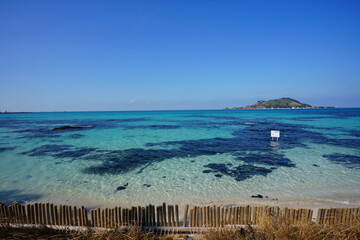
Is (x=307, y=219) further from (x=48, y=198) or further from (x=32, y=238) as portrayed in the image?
(x=48, y=198)

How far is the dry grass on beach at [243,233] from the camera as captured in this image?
4762mm

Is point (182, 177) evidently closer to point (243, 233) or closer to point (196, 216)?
point (196, 216)

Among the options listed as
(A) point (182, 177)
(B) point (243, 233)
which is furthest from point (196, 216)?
(A) point (182, 177)

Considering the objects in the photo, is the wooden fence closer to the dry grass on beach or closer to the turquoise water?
the dry grass on beach

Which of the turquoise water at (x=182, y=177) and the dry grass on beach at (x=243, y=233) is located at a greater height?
the dry grass on beach at (x=243, y=233)

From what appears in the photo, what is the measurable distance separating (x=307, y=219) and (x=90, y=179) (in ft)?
41.2

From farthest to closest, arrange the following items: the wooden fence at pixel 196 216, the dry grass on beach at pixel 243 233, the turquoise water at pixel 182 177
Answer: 1. the turquoise water at pixel 182 177
2. the wooden fence at pixel 196 216
3. the dry grass on beach at pixel 243 233

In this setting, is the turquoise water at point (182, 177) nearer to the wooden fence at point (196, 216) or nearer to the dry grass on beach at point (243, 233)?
the wooden fence at point (196, 216)

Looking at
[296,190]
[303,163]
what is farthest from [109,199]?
[303,163]

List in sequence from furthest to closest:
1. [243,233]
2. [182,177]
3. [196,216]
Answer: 1. [182,177]
2. [196,216]
3. [243,233]

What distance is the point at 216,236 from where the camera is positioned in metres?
4.95

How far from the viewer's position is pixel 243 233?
509 centimetres

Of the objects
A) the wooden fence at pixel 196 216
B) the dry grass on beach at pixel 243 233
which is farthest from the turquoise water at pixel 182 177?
the dry grass on beach at pixel 243 233

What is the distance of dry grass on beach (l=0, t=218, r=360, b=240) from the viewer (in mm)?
4762
